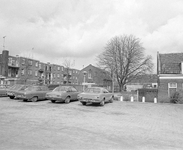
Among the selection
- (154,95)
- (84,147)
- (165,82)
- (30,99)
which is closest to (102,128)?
(84,147)

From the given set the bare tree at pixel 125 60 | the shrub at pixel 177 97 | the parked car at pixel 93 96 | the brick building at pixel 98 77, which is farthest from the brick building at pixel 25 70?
the shrub at pixel 177 97

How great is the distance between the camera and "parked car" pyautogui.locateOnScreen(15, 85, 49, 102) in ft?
48.4

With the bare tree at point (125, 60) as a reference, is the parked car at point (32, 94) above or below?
below

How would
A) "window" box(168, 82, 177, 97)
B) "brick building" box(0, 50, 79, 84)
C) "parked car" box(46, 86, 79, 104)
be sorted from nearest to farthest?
"parked car" box(46, 86, 79, 104), "window" box(168, 82, 177, 97), "brick building" box(0, 50, 79, 84)

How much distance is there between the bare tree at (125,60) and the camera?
1462 inches

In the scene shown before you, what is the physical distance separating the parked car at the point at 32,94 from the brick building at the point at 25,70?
27413mm

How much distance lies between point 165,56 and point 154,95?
37.8 feet

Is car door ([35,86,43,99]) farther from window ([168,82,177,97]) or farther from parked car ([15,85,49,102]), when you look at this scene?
window ([168,82,177,97])

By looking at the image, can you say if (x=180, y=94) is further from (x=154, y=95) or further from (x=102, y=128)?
(x=102, y=128)

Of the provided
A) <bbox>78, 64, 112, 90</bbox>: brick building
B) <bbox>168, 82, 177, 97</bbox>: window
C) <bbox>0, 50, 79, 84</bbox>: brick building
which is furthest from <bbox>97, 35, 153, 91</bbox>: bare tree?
<bbox>0, 50, 79, 84</bbox>: brick building

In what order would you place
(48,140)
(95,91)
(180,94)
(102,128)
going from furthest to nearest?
1. (180,94)
2. (95,91)
3. (102,128)
4. (48,140)

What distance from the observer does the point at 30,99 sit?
15.1 m

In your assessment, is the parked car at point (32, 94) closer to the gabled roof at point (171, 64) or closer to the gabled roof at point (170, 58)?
the gabled roof at point (171, 64)

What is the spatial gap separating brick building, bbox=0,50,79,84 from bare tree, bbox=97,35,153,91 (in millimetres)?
22098
